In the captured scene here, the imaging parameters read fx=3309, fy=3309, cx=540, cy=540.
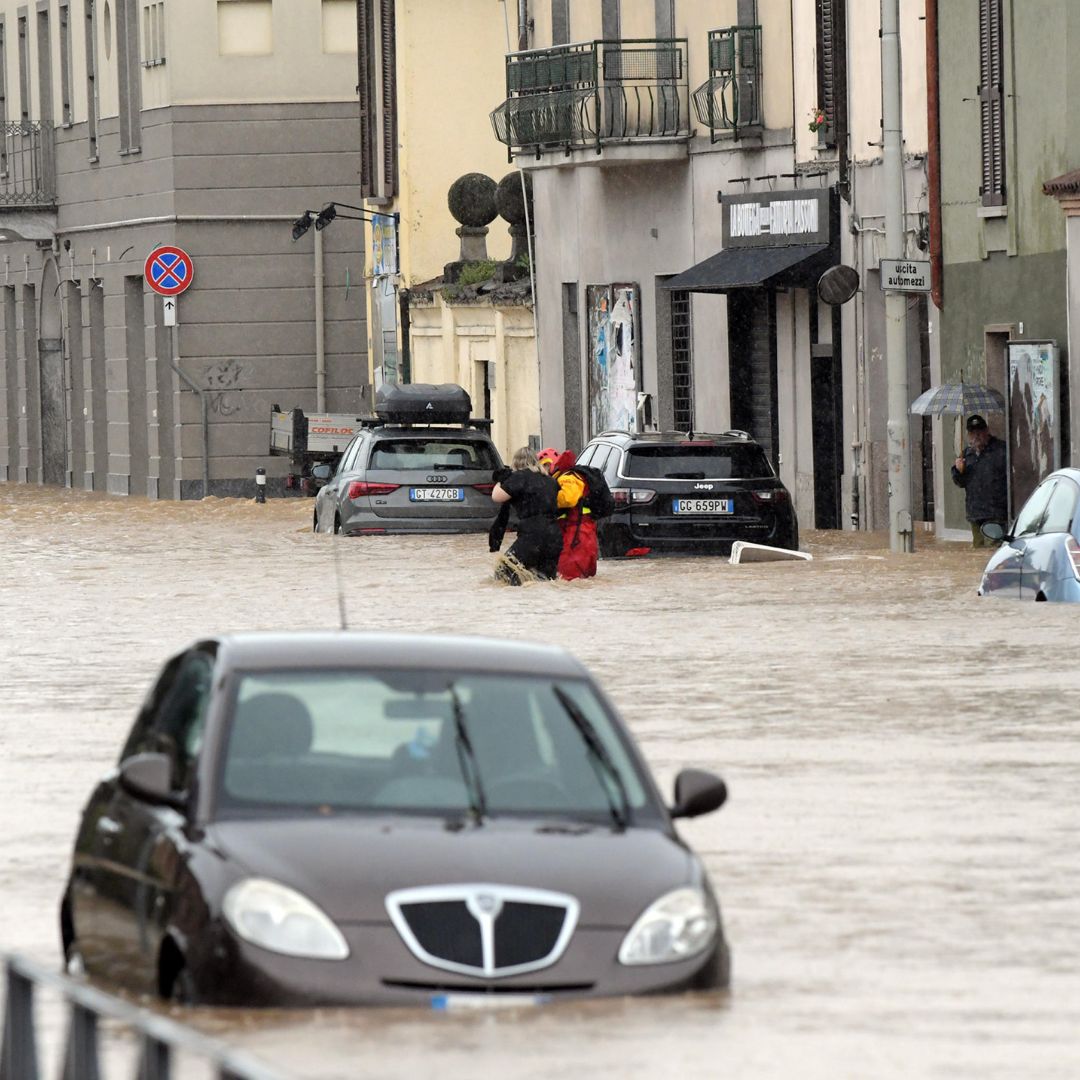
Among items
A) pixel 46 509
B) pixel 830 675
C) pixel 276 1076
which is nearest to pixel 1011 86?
pixel 830 675

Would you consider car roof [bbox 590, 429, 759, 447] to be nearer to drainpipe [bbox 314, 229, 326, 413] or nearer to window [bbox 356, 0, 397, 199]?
window [bbox 356, 0, 397, 199]

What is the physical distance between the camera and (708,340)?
4222 cm

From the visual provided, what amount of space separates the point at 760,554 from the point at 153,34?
28673mm

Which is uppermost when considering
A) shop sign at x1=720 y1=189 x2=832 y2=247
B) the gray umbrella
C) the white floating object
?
shop sign at x1=720 y1=189 x2=832 y2=247

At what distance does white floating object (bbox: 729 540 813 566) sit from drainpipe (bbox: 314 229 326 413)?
25085 mm

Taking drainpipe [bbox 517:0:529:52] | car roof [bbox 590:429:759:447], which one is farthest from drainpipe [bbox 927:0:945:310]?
drainpipe [bbox 517:0:529:52]

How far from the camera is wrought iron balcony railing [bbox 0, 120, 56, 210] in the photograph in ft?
209

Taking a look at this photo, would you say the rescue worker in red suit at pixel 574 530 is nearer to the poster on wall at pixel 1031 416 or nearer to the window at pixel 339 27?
the poster on wall at pixel 1031 416

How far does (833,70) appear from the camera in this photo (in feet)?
124

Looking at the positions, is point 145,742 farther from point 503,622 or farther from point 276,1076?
point 503,622

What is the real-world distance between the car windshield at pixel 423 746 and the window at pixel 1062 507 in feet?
43.7

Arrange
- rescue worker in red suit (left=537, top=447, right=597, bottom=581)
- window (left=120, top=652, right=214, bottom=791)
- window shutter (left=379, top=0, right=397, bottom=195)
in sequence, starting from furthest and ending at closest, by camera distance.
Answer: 1. window shutter (left=379, top=0, right=397, bottom=195)
2. rescue worker in red suit (left=537, top=447, right=597, bottom=581)
3. window (left=120, top=652, right=214, bottom=791)

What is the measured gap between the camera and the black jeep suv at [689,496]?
30.6 meters

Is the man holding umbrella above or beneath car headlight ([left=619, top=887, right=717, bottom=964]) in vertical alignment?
above
